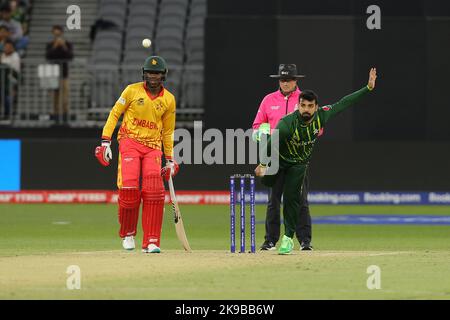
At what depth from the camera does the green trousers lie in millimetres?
13312

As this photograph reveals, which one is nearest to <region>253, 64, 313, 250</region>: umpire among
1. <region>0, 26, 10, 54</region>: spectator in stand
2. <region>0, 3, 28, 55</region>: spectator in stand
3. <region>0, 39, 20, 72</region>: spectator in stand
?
<region>0, 39, 20, 72</region>: spectator in stand

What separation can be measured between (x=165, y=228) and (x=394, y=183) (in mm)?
5206

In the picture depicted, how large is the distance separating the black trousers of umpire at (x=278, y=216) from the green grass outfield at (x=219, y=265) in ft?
1.09

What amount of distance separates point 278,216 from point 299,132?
1287mm

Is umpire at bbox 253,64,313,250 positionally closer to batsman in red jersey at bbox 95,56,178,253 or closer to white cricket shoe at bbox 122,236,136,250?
batsman in red jersey at bbox 95,56,178,253

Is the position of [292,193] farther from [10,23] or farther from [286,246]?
[10,23]

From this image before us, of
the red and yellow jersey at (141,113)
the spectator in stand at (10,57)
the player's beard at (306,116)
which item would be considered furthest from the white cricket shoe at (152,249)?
the spectator in stand at (10,57)

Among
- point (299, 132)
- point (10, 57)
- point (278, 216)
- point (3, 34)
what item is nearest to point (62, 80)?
point (10, 57)

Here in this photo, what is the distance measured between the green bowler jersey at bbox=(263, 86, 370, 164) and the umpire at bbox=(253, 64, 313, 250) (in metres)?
0.66

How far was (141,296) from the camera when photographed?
1014 centimetres

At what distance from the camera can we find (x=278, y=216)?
46.2 feet

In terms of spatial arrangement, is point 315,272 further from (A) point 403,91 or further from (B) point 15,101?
(B) point 15,101

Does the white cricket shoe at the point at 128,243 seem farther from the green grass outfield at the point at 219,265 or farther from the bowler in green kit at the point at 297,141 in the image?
the bowler in green kit at the point at 297,141

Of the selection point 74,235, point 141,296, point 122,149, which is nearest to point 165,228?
point 74,235
